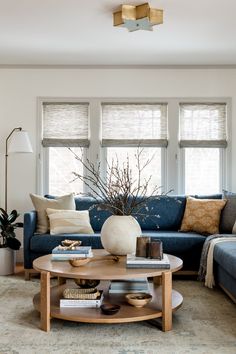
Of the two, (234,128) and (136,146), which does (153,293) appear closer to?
(136,146)

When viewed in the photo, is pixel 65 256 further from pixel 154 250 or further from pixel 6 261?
pixel 6 261

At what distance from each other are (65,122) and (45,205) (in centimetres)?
129

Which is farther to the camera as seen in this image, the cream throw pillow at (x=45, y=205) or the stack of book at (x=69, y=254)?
the cream throw pillow at (x=45, y=205)

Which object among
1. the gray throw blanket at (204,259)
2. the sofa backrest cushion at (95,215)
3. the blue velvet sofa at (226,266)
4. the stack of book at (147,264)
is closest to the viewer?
the stack of book at (147,264)

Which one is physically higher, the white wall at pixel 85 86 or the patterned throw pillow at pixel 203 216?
the white wall at pixel 85 86

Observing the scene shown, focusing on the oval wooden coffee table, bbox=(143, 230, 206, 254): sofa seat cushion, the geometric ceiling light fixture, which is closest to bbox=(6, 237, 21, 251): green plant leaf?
bbox=(143, 230, 206, 254): sofa seat cushion

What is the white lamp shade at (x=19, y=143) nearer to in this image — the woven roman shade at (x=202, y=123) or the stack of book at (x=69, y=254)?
the woven roman shade at (x=202, y=123)

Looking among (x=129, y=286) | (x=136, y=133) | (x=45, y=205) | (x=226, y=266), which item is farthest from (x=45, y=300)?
(x=136, y=133)

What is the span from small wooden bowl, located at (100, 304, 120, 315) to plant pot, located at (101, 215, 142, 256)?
0.48 meters

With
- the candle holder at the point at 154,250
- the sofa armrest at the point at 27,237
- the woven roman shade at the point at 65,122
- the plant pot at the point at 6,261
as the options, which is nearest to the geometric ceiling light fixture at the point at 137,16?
the woven roman shade at the point at 65,122

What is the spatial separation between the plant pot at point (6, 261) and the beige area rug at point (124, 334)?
1202 mm

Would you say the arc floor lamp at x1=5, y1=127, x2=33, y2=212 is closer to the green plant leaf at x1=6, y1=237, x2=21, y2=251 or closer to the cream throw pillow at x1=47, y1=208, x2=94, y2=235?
the cream throw pillow at x1=47, y1=208, x2=94, y2=235

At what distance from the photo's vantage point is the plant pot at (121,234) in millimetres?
3320

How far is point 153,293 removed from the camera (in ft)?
11.3
